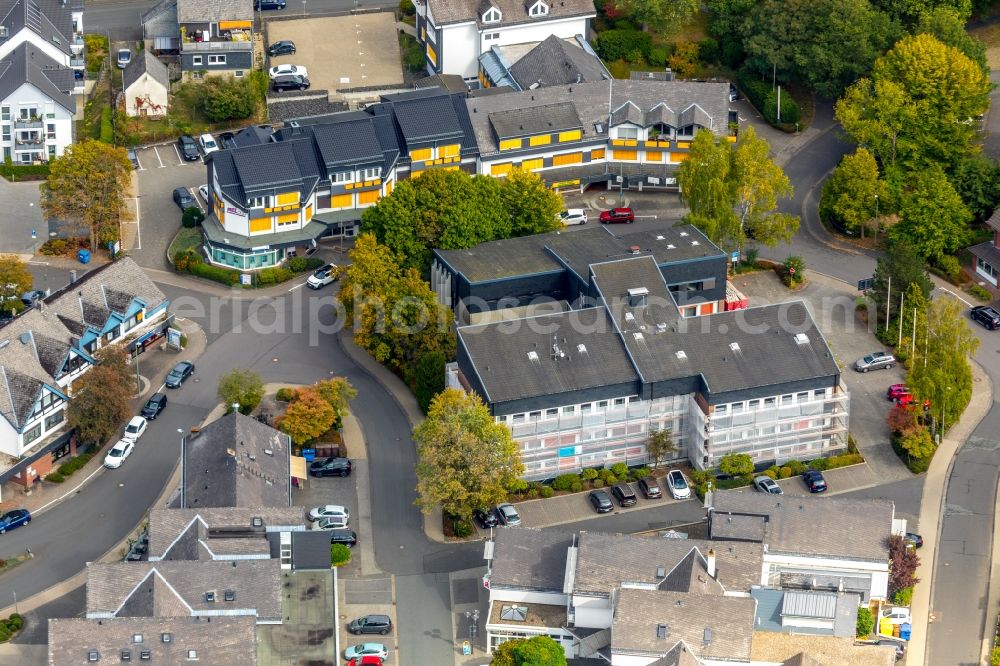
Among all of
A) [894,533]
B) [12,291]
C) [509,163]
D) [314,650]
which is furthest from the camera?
[509,163]

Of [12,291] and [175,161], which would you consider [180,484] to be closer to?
[12,291]

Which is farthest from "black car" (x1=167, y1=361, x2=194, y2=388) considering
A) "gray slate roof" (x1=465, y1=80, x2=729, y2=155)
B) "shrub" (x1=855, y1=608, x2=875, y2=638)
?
"shrub" (x1=855, y1=608, x2=875, y2=638)

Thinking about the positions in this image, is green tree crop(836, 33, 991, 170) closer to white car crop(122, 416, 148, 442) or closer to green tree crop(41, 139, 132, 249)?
green tree crop(41, 139, 132, 249)

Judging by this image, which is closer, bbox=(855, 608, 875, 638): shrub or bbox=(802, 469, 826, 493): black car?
bbox=(855, 608, 875, 638): shrub

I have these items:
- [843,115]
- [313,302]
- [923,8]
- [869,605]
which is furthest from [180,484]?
[923,8]

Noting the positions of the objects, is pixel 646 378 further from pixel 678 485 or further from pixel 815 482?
pixel 815 482

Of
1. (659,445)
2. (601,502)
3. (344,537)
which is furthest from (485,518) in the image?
(659,445)
